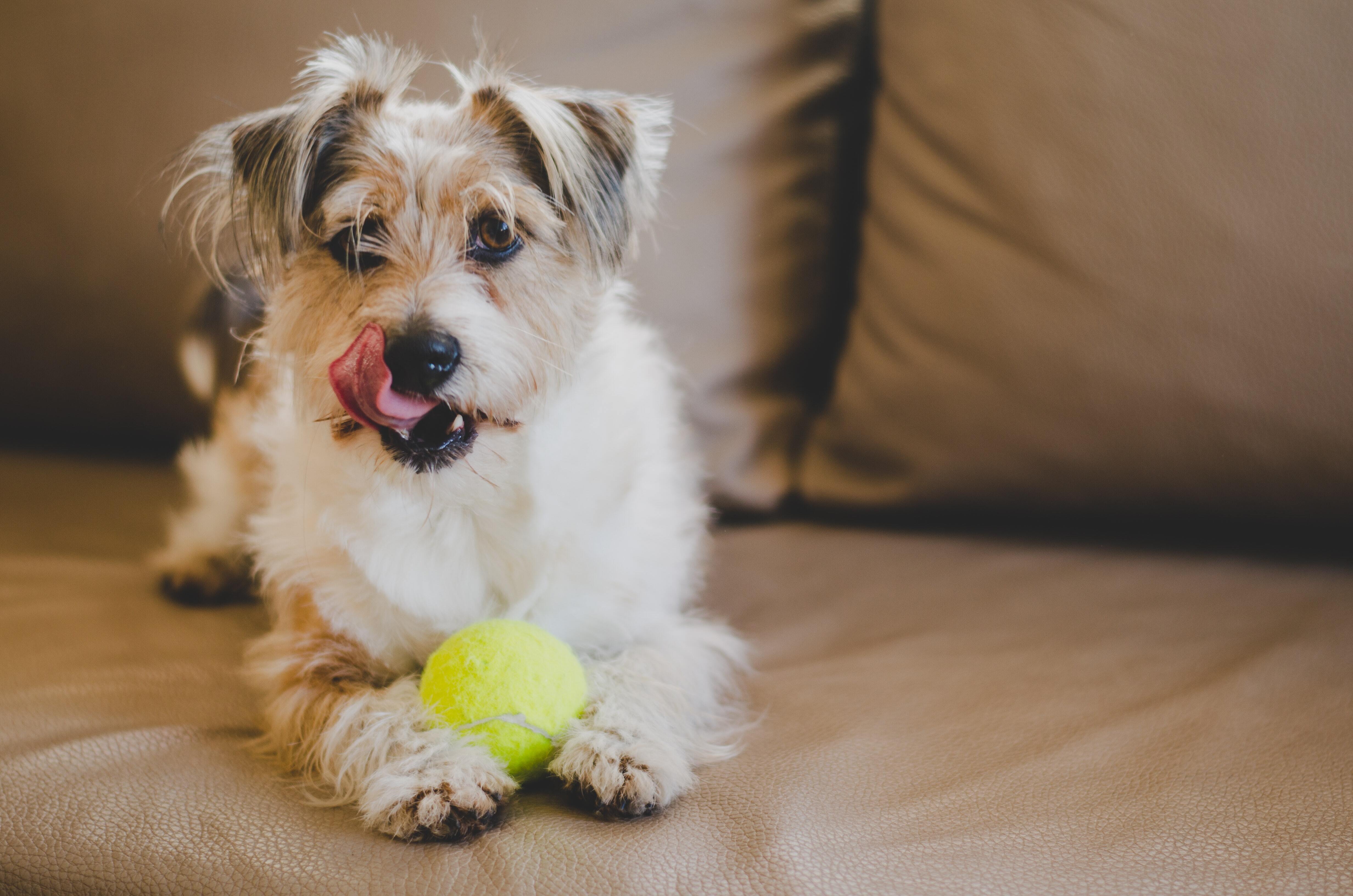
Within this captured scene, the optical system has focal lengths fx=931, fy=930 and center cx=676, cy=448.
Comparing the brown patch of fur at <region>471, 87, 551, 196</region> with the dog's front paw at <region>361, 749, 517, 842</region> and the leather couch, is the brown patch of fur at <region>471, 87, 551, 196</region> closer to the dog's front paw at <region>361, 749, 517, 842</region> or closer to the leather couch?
the leather couch

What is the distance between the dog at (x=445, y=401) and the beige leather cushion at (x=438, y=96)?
0.35 metres

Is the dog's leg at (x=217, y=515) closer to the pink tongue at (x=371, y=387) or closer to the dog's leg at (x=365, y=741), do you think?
the dog's leg at (x=365, y=741)

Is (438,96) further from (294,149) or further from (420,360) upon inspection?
(420,360)

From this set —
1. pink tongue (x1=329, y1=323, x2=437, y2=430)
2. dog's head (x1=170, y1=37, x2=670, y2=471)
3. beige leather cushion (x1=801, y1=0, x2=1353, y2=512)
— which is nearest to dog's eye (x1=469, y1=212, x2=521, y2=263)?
dog's head (x1=170, y1=37, x2=670, y2=471)

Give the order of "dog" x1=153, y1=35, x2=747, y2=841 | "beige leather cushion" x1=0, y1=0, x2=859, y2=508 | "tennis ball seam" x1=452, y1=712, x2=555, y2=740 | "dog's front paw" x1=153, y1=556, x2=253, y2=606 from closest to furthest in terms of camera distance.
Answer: "tennis ball seam" x1=452, y1=712, x2=555, y2=740, "dog" x1=153, y1=35, x2=747, y2=841, "dog's front paw" x1=153, y1=556, x2=253, y2=606, "beige leather cushion" x1=0, y1=0, x2=859, y2=508

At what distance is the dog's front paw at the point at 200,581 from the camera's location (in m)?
1.62

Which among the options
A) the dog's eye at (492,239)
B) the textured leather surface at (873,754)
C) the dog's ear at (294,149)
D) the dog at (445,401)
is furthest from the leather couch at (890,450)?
the dog's eye at (492,239)

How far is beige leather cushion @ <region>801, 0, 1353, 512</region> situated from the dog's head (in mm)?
601

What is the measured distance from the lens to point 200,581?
1.63 metres

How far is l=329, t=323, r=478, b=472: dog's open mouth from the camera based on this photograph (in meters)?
1.14

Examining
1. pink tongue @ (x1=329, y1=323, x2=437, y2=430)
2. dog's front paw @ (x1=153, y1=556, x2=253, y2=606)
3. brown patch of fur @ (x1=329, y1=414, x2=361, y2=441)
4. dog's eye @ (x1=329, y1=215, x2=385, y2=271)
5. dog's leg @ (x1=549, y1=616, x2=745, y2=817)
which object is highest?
dog's eye @ (x1=329, y1=215, x2=385, y2=271)

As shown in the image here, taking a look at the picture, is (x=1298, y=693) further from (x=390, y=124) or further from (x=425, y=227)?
(x=390, y=124)

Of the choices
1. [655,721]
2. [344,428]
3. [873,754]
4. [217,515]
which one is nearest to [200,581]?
[217,515]

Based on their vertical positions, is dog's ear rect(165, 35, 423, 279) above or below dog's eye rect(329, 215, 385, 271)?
above
